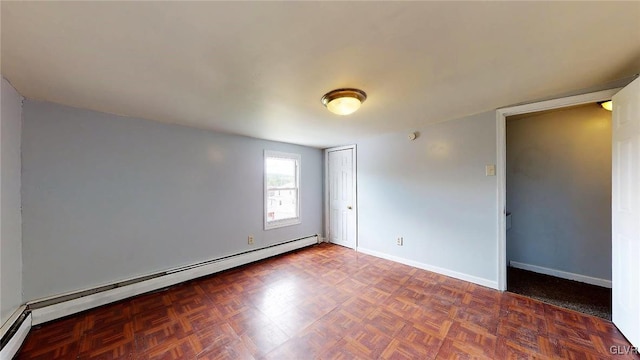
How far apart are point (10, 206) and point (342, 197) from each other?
4013 millimetres

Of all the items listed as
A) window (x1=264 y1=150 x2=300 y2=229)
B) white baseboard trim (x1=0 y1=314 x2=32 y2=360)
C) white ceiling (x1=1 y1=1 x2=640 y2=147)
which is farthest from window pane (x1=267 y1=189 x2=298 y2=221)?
white baseboard trim (x1=0 y1=314 x2=32 y2=360)

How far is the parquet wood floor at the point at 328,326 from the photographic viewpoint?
1.65 meters

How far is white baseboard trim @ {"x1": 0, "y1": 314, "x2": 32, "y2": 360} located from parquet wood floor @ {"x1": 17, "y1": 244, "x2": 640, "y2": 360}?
0.05 m

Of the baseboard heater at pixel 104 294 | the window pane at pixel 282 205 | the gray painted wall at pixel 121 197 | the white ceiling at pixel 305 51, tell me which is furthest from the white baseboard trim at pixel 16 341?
the window pane at pixel 282 205

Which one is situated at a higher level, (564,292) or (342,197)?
(342,197)

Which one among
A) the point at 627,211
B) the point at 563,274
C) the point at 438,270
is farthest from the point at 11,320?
the point at 563,274

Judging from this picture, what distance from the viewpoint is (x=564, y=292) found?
2459 millimetres

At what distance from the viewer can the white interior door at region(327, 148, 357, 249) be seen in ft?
13.7

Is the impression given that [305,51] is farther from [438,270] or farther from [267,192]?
[438,270]

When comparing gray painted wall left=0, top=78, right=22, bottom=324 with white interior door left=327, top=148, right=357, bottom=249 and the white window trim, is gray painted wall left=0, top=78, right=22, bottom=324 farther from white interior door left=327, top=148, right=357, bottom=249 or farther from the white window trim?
white interior door left=327, top=148, right=357, bottom=249

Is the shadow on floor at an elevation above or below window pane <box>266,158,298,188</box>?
below

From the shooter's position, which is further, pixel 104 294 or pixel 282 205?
pixel 282 205

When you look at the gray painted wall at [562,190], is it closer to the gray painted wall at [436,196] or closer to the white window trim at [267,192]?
the gray painted wall at [436,196]

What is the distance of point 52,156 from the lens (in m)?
2.14
